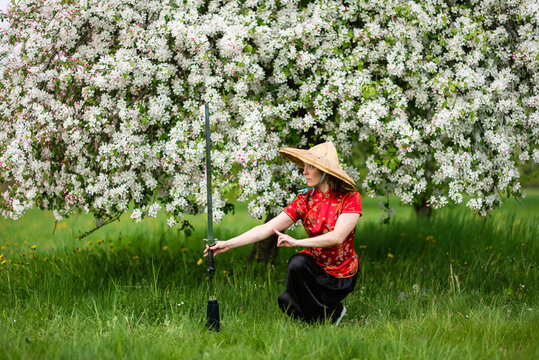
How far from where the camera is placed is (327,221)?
178 inches

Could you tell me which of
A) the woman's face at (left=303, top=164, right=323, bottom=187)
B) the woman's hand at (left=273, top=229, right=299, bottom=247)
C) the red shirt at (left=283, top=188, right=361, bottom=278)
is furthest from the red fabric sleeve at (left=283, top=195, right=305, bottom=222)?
the woman's hand at (left=273, top=229, right=299, bottom=247)

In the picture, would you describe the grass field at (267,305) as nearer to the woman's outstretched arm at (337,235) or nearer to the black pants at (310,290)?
the black pants at (310,290)

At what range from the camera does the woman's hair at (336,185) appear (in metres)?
4.54

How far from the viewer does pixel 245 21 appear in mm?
5336

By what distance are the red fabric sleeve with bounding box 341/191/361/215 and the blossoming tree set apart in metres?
1.01

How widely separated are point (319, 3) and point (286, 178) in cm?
191

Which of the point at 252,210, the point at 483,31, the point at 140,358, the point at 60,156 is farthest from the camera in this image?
the point at 60,156

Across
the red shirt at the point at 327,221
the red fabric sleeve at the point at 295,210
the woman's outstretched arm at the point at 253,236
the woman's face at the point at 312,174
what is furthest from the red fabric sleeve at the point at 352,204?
the woman's outstretched arm at the point at 253,236

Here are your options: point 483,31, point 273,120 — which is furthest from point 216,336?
point 483,31

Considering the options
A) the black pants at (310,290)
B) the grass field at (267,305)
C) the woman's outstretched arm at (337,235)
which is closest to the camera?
the grass field at (267,305)

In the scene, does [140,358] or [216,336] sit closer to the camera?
[140,358]

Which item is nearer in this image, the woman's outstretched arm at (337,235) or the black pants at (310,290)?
the woman's outstretched arm at (337,235)

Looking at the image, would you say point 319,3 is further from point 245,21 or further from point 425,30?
point 425,30

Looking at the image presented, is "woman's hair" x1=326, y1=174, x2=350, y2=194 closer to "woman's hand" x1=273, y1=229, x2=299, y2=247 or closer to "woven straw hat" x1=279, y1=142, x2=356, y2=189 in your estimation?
"woven straw hat" x1=279, y1=142, x2=356, y2=189
